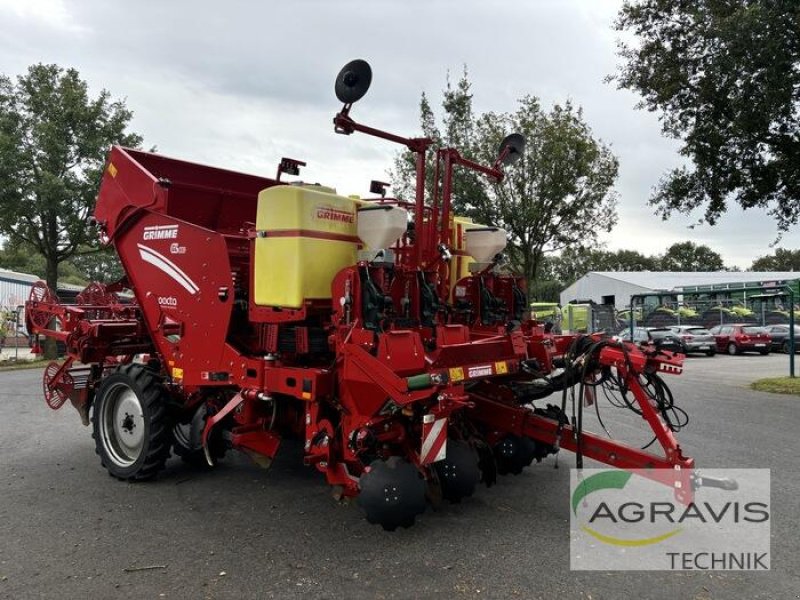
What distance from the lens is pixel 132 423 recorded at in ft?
19.2

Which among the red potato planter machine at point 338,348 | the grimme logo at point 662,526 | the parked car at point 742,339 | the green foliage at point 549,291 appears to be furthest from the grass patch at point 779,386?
the green foliage at point 549,291

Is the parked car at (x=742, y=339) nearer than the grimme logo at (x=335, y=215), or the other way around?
the grimme logo at (x=335, y=215)

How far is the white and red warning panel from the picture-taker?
13.8 feet

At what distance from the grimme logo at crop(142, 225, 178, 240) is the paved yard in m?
2.26

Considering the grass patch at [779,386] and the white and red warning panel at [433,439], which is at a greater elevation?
the white and red warning panel at [433,439]

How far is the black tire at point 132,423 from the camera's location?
Result: 553cm

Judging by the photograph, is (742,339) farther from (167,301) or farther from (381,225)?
(167,301)

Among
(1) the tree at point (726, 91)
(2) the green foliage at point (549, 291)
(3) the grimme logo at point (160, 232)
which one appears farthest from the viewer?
(2) the green foliage at point (549, 291)

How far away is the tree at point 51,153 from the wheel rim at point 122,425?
13113 millimetres

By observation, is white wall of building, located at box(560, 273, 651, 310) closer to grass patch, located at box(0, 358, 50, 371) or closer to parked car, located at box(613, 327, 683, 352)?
parked car, located at box(613, 327, 683, 352)

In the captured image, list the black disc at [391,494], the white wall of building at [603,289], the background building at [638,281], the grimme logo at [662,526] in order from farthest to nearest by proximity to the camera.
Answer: the background building at [638,281]
the white wall of building at [603,289]
the black disc at [391,494]
the grimme logo at [662,526]

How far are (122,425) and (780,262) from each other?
98.4m

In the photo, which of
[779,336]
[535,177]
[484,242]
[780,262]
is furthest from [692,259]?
[484,242]

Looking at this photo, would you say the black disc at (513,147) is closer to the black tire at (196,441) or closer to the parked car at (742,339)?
the black tire at (196,441)
